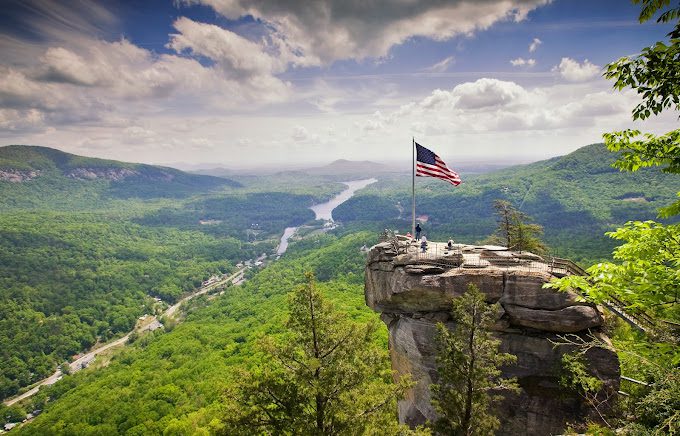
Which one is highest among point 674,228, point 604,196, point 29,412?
point 674,228

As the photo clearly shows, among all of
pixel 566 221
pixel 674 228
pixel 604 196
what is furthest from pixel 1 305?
pixel 604 196

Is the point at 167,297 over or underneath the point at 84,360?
over

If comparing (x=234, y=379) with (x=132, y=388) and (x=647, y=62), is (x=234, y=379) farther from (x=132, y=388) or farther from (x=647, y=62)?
(x=132, y=388)

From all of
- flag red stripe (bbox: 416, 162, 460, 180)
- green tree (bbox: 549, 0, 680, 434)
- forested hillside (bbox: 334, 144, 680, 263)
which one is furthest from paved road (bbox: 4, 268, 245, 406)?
green tree (bbox: 549, 0, 680, 434)

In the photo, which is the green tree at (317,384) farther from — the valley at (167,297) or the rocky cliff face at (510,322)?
the rocky cliff face at (510,322)

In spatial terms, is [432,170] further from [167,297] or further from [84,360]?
[167,297]

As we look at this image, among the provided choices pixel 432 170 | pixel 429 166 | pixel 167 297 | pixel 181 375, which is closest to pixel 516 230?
pixel 432 170
